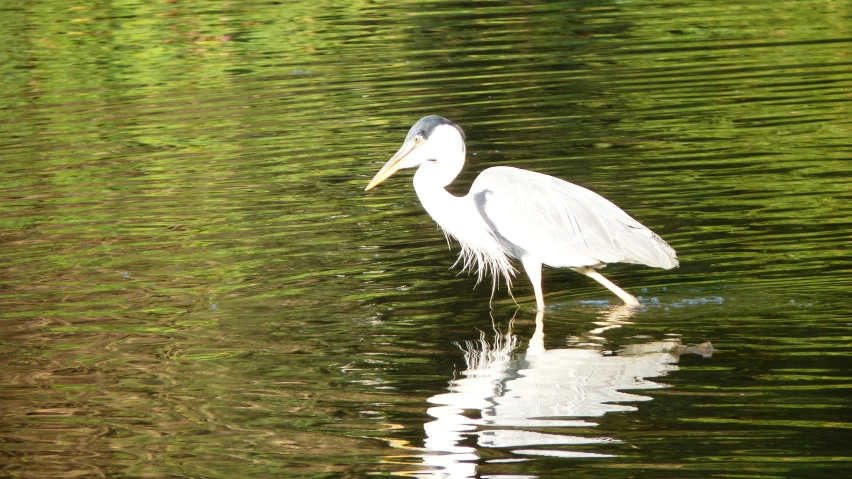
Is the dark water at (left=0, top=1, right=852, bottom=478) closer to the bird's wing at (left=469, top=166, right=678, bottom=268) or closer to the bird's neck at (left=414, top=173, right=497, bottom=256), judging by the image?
the bird's wing at (left=469, top=166, right=678, bottom=268)

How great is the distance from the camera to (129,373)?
22.8ft

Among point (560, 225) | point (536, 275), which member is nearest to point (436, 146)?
point (560, 225)

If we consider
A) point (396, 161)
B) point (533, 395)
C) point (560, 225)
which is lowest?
point (533, 395)

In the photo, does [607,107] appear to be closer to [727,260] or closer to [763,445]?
[727,260]

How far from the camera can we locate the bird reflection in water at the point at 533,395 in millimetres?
5523

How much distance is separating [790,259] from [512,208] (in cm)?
193

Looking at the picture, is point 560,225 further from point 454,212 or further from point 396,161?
point 396,161

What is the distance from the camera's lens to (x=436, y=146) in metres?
7.82

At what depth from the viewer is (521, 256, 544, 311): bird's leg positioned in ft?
25.5

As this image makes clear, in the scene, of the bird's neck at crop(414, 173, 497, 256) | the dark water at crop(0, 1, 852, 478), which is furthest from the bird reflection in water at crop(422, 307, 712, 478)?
the bird's neck at crop(414, 173, 497, 256)

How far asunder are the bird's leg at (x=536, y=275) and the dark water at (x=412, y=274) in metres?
0.21

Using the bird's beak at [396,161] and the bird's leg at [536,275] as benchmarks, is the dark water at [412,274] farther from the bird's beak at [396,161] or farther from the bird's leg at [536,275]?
the bird's beak at [396,161]

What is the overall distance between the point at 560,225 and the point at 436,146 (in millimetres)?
940

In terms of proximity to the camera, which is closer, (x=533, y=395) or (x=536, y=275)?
(x=533, y=395)
